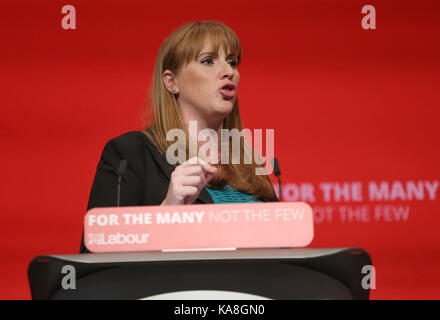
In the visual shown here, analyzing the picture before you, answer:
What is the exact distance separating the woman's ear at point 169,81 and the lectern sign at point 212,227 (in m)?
0.81

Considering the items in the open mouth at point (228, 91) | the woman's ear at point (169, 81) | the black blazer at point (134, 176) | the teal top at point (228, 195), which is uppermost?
the woman's ear at point (169, 81)

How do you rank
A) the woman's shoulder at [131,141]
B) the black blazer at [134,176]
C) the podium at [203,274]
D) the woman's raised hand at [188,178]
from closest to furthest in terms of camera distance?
the podium at [203,274] < the woman's raised hand at [188,178] < the black blazer at [134,176] < the woman's shoulder at [131,141]

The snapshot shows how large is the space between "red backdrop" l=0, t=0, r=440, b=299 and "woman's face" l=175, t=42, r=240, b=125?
2.26 ft

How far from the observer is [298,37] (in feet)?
8.17

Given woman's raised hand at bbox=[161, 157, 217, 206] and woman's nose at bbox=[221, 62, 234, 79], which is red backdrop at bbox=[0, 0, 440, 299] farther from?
woman's raised hand at bbox=[161, 157, 217, 206]

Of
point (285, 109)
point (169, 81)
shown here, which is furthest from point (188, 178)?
point (285, 109)

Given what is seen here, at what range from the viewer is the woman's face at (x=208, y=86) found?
1.67 metres

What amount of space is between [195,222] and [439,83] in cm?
189

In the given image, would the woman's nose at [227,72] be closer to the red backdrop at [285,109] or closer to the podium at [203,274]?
the red backdrop at [285,109]

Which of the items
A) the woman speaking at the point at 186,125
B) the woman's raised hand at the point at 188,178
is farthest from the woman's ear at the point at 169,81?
the woman's raised hand at the point at 188,178

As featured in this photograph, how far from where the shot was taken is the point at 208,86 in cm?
168

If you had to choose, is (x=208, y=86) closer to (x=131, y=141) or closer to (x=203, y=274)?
(x=131, y=141)

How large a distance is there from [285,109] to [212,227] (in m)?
1.53
